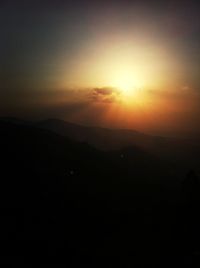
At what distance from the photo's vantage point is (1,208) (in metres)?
64.1

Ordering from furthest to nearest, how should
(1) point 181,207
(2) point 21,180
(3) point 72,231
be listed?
(2) point 21,180 → (1) point 181,207 → (3) point 72,231

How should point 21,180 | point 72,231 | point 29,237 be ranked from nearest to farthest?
point 29,237 → point 72,231 → point 21,180

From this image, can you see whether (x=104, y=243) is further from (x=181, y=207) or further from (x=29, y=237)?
(x=181, y=207)

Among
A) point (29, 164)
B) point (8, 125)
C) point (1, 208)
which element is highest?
point (8, 125)

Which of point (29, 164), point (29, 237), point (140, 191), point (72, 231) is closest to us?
point (29, 237)

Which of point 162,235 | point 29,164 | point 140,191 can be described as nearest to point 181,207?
point 162,235

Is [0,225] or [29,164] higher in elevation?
[29,164]

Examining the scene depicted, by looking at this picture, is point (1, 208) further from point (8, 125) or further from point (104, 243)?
point (8, 125)

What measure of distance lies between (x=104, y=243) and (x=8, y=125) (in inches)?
2977

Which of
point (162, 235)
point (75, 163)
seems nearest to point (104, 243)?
point (162, 235)

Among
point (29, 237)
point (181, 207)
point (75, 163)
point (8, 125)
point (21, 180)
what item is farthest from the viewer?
point (8, 125)

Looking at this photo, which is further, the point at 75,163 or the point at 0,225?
the point at 75,163

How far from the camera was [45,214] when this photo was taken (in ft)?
217

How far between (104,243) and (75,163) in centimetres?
4901
